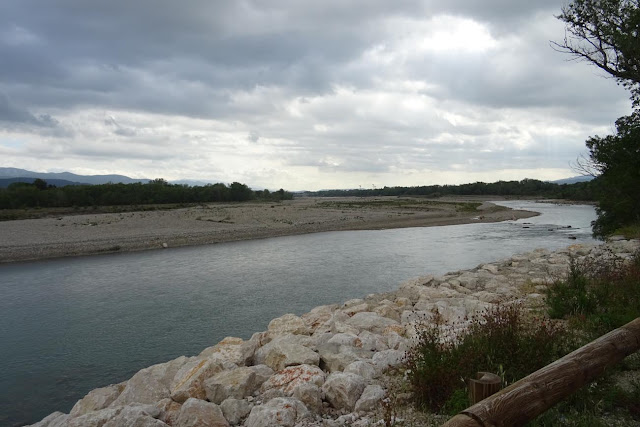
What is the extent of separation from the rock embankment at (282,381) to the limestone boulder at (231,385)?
0.01 meters

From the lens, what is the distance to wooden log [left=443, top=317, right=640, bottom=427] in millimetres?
2491

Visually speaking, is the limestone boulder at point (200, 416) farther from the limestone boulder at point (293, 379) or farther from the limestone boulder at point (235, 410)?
the limestone boulder at point (293, 379)

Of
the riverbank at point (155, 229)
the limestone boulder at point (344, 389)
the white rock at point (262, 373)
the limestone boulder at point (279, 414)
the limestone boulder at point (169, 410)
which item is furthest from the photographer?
the riverbank at point (155, 229)

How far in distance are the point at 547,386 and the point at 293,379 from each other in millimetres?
3398

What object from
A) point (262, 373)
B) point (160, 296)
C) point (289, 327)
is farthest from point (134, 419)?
point (160, 296)

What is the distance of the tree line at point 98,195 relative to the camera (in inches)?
1992

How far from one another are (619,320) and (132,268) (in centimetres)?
2213

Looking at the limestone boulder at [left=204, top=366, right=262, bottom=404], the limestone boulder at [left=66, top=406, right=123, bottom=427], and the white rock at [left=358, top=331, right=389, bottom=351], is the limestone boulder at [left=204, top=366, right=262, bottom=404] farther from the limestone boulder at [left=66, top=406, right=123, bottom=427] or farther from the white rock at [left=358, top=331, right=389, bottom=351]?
the white rock at [left=358, top=331, right=389, bottom=351]

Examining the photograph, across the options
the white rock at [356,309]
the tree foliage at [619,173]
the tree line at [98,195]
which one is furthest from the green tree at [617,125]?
the tree line at [98,195]

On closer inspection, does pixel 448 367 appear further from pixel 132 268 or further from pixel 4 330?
pixel 132 268

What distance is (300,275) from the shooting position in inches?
749

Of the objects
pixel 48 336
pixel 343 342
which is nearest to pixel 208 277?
pixel 48 336

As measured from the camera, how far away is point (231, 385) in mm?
5504

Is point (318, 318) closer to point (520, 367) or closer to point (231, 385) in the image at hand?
point (231, 385)
